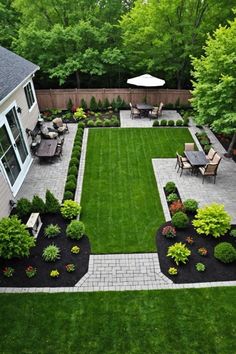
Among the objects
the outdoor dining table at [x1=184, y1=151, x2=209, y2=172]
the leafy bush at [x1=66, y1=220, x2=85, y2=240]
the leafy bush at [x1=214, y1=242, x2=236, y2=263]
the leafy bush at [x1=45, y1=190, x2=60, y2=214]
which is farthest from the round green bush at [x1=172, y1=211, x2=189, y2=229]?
the leafy bush at [x1=45, y1=190, x2=60, y2=214]

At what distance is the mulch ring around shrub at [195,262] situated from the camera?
9680 mm

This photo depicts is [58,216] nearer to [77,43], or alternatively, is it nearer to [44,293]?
[44,293]

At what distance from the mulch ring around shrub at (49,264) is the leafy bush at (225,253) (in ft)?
16.5

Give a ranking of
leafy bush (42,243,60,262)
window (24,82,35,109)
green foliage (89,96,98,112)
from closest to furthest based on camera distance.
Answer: leafy bush (42,243,60,262) < window (24,82,35,109) < green foliage (89,96,98,112)

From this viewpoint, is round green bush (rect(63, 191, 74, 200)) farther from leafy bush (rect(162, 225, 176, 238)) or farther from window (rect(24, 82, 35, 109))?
window (rect(24, 82, 35, 109))

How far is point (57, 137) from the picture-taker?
63.7 feet

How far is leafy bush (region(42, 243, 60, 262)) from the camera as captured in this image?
33.3 ft

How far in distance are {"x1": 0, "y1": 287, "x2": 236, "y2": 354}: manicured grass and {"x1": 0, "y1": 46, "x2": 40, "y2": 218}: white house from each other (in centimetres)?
471

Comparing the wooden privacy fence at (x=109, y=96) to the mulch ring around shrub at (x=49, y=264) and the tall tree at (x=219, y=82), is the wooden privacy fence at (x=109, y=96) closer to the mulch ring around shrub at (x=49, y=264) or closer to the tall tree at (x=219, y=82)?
the tall tree at (x=219, y=82)

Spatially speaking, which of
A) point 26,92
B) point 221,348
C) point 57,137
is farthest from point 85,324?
point 26,92

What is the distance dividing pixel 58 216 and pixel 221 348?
8.08 metres

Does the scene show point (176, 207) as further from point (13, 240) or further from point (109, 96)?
point (109, 96)

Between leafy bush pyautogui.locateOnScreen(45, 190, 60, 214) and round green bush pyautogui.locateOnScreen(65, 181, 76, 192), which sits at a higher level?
leafy bush pyautogui.locateOnScreen(45, 190, 60, 214)

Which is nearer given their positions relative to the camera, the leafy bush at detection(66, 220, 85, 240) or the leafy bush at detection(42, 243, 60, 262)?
the leafy bush at detection(42, 243, 60, 262)
